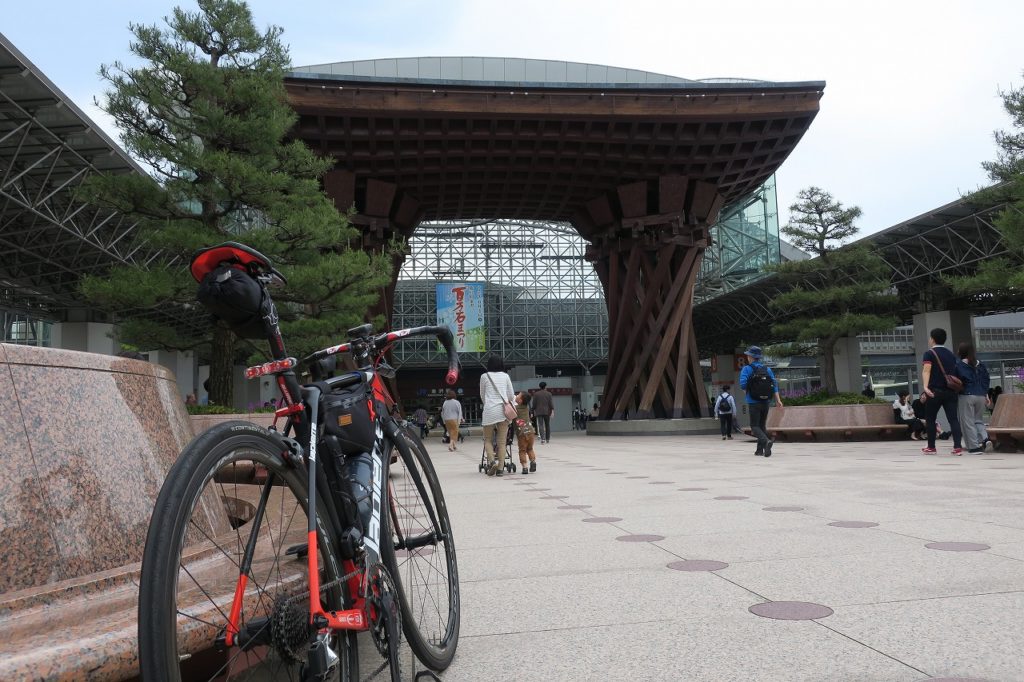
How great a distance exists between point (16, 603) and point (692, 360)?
2672 centimetres

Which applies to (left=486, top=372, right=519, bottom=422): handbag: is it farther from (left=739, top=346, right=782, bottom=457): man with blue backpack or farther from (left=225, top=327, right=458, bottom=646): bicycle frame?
(left=225, top=327, right=458, bottom=646): bicycle frame

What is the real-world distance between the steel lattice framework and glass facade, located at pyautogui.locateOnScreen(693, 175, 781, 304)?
63.7 ft

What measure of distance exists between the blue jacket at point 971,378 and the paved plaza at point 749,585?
4.15 m

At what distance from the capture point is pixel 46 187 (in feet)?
66.7

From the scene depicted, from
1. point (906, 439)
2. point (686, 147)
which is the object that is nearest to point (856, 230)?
point (686, 147)

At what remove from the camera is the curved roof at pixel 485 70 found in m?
30.9

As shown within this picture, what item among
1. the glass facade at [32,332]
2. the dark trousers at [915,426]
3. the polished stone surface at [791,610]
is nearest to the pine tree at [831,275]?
the dark trousers at [915,426]

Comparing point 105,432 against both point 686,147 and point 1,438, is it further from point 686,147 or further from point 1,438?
point 686,147

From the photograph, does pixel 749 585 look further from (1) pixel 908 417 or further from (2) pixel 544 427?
(2) pixel 544 427

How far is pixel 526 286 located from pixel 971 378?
52730 mm

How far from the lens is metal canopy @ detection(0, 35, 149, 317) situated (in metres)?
16.0

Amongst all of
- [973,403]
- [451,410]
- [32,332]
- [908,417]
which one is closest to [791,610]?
[973,403]

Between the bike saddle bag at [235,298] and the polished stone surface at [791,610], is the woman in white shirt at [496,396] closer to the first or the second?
the polished stone surface at [791,610]

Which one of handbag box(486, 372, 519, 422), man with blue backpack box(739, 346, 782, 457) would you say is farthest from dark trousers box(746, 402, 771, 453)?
handbag box(486, 372, 519, 422)
